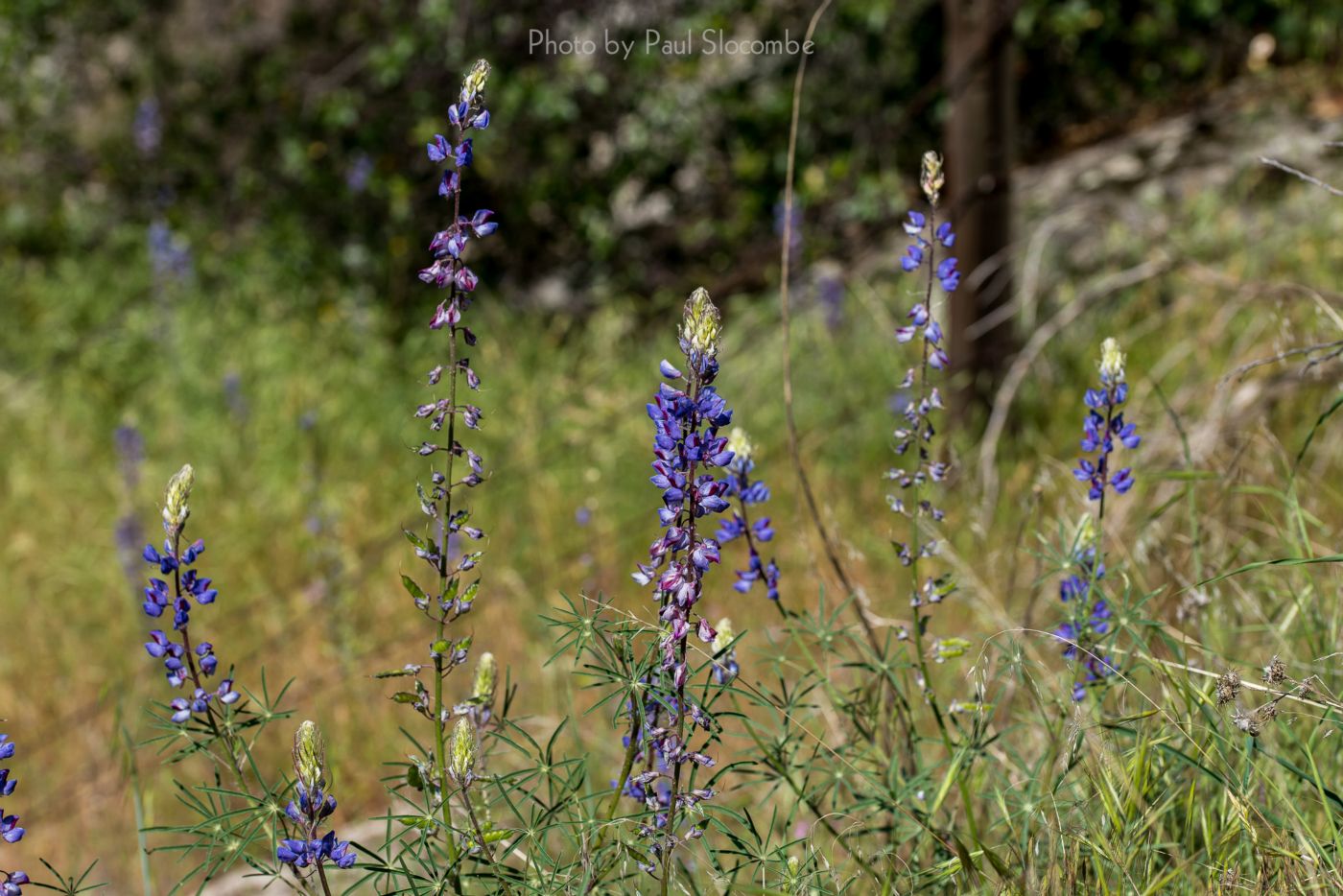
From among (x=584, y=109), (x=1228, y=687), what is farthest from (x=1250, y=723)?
(x=584, y=109)

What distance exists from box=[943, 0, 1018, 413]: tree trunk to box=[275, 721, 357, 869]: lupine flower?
3.23 metres

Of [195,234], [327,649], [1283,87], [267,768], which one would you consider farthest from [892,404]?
[195,234]

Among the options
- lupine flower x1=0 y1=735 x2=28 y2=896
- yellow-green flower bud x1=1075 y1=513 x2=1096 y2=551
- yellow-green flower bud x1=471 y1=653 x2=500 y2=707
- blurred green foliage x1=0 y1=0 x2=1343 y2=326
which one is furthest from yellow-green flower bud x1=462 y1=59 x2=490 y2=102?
blurred green foliage x1=0 y1=0 x2=1343 y2=326

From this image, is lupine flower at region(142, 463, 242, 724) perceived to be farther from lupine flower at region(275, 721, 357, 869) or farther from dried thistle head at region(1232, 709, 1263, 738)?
dried thistle head at region(1232, 709, 1263, 738)

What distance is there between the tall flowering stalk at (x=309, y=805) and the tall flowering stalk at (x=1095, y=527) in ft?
3.11

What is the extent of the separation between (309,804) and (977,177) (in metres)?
3.59

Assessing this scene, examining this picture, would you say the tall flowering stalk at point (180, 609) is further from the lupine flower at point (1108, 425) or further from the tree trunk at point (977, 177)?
the tree trunk at point (977, 177)

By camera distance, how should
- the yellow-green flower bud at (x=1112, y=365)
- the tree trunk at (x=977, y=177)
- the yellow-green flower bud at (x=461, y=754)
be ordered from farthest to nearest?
the tree trunk at (x=977, y=177) → the yellow-green flower bud at (x=1112, y=365) → the yellow-green flower bud at (x=461, y=754)

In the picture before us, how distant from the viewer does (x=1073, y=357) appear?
16.3 ft

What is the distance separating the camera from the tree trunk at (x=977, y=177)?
14.5 feet

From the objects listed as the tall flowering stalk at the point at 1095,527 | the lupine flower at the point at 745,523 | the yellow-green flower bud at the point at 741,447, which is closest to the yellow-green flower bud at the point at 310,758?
the lupine flower at the point at 745,523

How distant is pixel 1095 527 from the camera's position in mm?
2078

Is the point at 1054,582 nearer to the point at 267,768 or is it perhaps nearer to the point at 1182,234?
the point at 267,768

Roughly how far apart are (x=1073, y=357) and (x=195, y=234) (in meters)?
5.22
